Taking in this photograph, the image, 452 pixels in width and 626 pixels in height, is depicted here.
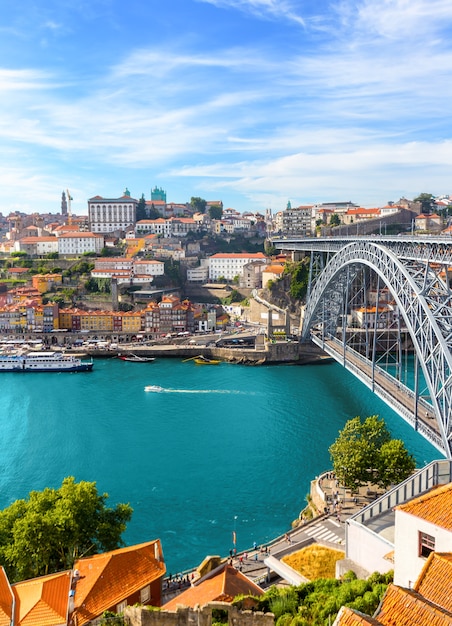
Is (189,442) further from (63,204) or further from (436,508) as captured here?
(63,204)

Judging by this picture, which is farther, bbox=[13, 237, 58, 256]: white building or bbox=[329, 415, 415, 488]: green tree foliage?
→ bbox=[13, 237, 58, 256]: white building

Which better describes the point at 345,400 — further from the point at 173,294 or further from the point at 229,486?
the point at 173,294

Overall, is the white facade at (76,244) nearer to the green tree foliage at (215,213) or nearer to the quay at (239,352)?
the quay at (239,352)

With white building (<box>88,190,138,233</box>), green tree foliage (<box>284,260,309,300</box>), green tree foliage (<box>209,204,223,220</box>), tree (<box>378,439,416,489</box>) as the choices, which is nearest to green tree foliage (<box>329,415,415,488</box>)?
tree (<box>378,439,416,489</box>)

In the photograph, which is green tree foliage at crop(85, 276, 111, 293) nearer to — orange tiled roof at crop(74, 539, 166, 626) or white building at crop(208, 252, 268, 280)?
white building at crop(208, 252, 268, 280)

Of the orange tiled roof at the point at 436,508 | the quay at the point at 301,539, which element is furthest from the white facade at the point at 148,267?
the orange tiled roof at the point at 436,508

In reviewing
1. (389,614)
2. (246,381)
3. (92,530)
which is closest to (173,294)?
(246,381)
